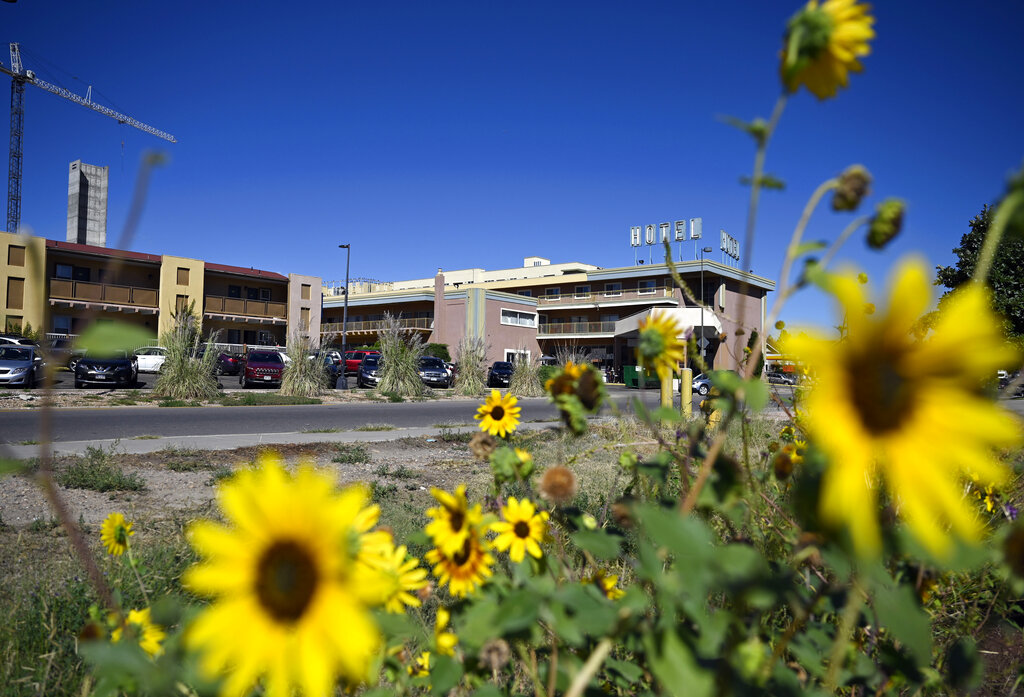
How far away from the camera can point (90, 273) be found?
37.0 m

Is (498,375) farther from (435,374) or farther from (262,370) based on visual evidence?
(262,370)

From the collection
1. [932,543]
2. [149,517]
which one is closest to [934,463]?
[932,543]

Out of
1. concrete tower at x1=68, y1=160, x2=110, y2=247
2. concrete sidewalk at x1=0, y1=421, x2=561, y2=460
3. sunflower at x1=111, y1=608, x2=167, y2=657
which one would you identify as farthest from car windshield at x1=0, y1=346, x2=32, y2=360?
concrete tower at x1=68, y1=160, x2=110, y2=247

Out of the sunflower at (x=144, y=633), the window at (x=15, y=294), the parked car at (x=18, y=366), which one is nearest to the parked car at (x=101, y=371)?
the parked car at (x=18, y=366)

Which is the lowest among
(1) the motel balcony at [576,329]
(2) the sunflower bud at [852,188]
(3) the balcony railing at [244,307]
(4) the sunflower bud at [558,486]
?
(4) the sunflower bud at [558,486]

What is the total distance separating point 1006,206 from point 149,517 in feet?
15.3

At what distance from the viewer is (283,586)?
0.53 metres

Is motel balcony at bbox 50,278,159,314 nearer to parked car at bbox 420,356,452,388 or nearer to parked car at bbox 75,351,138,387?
parked car at bbox 75,351,138,387

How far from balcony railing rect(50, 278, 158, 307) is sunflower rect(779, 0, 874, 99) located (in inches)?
1492

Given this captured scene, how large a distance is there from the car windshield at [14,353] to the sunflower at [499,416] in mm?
20519

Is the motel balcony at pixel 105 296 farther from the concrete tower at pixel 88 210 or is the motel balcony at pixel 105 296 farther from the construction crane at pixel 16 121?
the construction crane at pixel 16 121

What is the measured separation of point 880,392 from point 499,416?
1403 mm

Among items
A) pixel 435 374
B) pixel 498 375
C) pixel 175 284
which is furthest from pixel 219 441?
pixel 175 284

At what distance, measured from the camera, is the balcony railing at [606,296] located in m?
43.2
